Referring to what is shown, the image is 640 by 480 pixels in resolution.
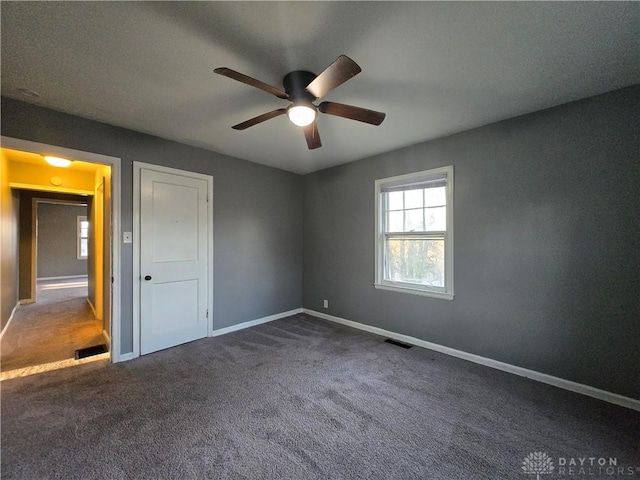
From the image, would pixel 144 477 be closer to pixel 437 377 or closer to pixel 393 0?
pixel 437 377

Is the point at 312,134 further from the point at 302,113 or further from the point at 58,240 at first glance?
the point at 58,240

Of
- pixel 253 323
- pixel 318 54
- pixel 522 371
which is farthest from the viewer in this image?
pixel 253 323

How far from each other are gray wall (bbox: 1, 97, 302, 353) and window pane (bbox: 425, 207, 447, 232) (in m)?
2.25

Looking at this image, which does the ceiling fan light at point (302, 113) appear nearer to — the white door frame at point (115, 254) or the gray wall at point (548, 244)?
the gray wall at point (548, 244)

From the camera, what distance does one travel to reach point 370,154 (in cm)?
378

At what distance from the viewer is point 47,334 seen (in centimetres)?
375

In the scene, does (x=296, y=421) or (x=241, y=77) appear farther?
(x=296, y=421)

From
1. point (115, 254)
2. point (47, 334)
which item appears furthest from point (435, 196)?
point (47, 334)

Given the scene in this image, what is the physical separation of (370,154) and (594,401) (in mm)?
3346

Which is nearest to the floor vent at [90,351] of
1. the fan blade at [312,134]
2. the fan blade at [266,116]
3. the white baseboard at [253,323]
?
the white baseboard at [253,323]

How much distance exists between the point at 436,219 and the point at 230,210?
279 centimetres

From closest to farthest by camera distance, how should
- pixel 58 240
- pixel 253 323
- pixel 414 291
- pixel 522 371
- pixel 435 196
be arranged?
pixel 522 371 < pixel 435 196 < pixel 414 291 < pixel 253 323 < pixel 58 240

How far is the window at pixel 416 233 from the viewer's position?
125 inches

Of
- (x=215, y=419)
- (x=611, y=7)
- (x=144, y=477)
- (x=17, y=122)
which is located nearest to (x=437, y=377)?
(x=215, y=419)
